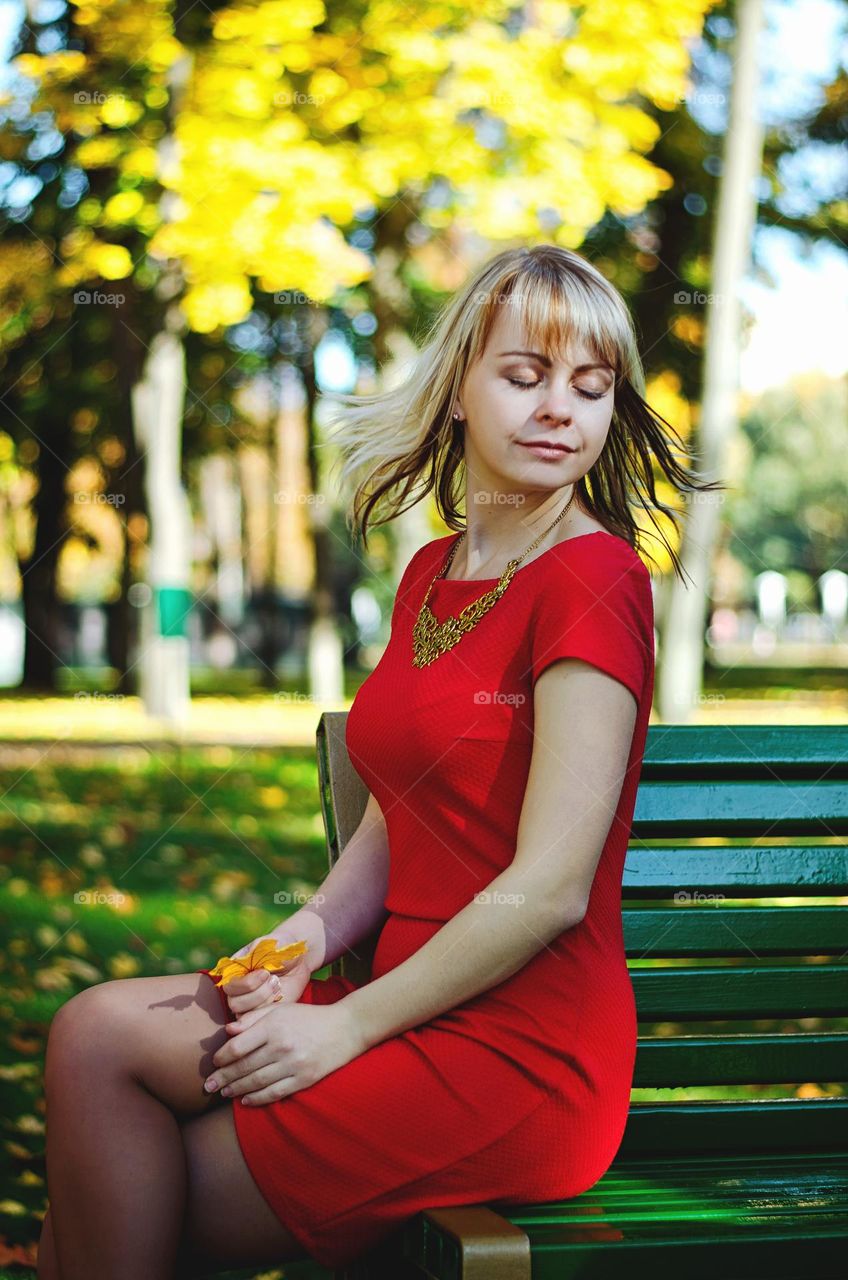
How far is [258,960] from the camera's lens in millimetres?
2119

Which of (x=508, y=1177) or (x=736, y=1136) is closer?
(x=508, y=1177)

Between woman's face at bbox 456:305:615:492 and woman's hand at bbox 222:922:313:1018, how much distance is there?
29.8 inches

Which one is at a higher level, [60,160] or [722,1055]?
[60,160]

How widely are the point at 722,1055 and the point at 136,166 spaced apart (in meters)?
9.88

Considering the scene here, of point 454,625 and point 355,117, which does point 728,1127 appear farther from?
point 355,117

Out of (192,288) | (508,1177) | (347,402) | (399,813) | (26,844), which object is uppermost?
(192,288)

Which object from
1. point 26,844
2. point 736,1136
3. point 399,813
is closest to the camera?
point 399,813

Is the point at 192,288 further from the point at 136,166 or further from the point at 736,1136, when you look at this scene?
the point at 736,1136

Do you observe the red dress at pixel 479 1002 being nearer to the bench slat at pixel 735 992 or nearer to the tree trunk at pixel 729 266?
the bench slat at pixel 735 992

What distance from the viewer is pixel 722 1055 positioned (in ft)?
8.26

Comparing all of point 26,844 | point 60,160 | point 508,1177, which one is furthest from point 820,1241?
point 60,160
